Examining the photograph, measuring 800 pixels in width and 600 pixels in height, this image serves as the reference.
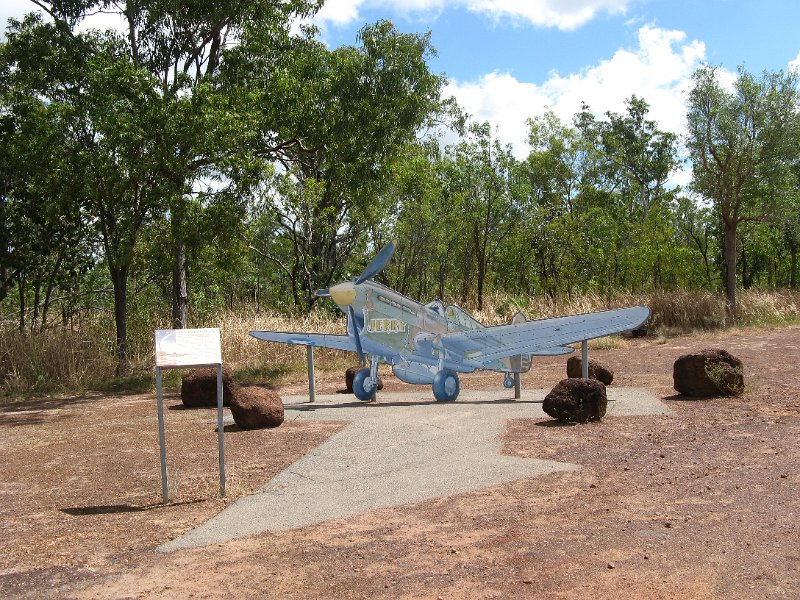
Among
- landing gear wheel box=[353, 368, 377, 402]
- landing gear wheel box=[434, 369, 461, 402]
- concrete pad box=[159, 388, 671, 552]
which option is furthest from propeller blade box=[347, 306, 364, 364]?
landing gear wheel box=[434, 369, 461, 402]

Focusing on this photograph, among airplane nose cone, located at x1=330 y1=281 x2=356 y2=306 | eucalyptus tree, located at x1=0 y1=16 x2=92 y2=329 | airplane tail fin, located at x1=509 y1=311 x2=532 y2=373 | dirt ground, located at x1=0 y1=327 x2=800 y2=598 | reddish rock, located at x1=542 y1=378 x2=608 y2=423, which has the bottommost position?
dirt ground, located at x1=0 y1=327 x2=800 y2=598

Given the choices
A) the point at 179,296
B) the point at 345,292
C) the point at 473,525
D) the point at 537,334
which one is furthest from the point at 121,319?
the point at 473,525

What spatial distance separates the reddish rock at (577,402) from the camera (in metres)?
10.5

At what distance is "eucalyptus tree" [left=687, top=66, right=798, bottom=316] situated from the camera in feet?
85.5

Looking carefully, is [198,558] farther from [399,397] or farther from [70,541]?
[399,397]

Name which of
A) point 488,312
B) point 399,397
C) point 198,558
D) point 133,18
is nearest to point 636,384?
point 399,397

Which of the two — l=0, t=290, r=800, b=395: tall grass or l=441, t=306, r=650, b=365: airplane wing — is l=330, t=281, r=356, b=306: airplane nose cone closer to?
l=441, t=306, r=650, b=365: airplane wing

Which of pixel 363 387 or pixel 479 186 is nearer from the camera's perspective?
pixel 363 387

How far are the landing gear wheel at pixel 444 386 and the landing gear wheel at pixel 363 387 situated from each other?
1125 millimetres

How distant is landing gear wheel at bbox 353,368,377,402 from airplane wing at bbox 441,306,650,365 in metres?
1.48

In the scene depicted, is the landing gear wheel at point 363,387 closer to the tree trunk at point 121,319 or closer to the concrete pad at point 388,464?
the concrete pad at point 388,464

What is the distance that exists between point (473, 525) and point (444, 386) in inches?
288

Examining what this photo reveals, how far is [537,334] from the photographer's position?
12.8m

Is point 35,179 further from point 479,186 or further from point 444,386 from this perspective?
point 479,186
